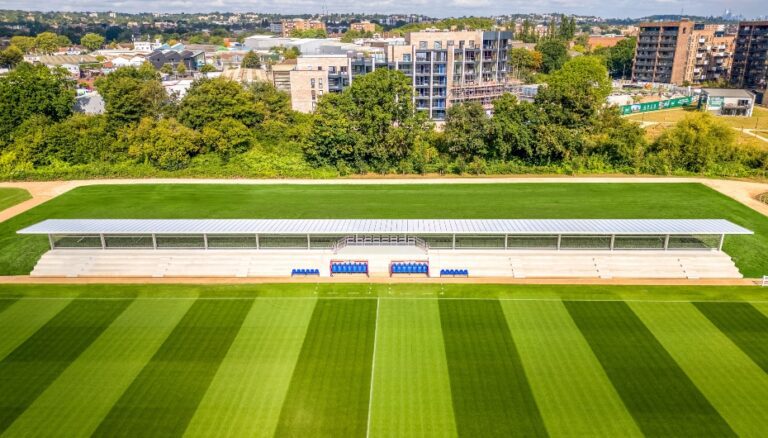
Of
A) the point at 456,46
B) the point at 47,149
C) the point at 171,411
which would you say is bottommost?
the point at 171,411

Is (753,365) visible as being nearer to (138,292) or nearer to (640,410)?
(640,410)

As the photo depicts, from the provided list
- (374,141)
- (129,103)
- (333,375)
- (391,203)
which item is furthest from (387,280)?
(129,103)

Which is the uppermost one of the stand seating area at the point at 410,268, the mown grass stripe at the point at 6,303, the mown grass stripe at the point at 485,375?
the stand seating area at the point at 410,268

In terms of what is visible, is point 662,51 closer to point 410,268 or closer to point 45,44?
point 410,268

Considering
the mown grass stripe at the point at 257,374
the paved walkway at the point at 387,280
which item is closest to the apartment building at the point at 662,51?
the paved walkway at the point at 387,280

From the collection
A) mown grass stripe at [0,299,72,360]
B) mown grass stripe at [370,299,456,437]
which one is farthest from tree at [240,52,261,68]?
mown grass stripe at [370,299,456,437]

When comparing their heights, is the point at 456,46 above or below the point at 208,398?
above

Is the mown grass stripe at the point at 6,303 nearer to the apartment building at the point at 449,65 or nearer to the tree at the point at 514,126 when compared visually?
the tree at the point at 514,126

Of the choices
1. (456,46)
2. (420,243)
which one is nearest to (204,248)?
(420,243)
